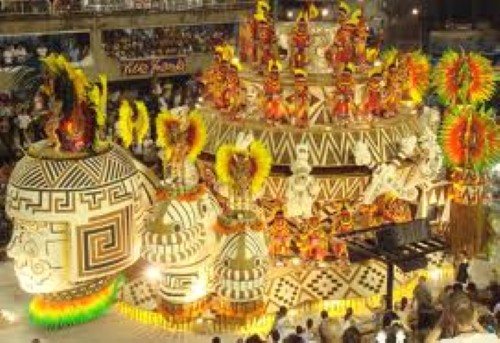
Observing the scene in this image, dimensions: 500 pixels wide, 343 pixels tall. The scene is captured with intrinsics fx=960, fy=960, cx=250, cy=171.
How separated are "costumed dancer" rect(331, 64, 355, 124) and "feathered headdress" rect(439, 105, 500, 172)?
3.50 feet

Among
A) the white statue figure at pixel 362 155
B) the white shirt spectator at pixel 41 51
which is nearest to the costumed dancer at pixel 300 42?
the white statue figure at pixel 362 155

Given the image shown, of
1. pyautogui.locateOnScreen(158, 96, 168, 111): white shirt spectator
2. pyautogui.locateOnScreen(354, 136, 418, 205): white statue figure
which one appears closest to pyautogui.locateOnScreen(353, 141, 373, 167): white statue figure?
pyautogui.locateOnScreen(354, 136, 418, 205): white statue figure

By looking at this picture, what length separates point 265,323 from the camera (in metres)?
9.49

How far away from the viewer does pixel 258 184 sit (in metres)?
9.20

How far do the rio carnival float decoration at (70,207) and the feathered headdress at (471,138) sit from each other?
3.43 meters

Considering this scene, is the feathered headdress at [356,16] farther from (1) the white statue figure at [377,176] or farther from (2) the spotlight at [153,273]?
(2) the spotlight at [153,273]

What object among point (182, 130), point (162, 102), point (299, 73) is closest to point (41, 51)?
point (162, 102)

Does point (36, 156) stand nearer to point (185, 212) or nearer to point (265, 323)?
point (185, 212)

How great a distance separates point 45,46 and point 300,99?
10.7 metres

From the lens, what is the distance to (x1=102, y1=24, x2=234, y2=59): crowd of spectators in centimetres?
1975

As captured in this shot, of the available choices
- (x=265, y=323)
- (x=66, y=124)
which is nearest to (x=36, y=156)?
(x=66, y=124)

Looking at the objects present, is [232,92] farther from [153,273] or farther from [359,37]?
[153,273]

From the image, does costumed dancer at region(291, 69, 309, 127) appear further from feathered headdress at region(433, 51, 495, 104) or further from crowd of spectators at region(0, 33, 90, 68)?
crowd of spectators at region(0, 33, 90, 68)

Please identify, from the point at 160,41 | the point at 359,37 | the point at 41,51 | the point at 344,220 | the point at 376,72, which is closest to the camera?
the point at 344,220
